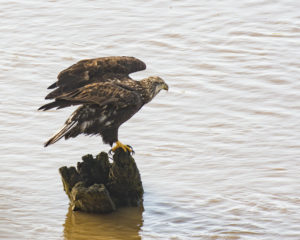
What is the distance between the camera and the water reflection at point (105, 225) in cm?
769

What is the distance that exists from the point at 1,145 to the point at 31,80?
2.11m

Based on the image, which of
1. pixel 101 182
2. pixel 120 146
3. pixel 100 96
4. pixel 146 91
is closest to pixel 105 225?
pixel 101 182

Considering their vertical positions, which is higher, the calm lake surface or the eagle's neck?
the eagle's neck

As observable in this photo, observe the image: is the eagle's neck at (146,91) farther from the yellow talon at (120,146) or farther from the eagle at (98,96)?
the yellow talon at (120,146)

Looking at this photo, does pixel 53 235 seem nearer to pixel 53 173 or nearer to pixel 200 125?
pixel 53 173

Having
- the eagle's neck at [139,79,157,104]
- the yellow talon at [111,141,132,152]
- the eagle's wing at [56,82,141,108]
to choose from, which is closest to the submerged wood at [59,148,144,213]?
the yellow talon at [111,141,132,152]

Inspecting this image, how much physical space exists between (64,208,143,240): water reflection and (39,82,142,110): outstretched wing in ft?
3.57

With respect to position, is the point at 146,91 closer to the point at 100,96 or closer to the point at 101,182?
the point at 100,96

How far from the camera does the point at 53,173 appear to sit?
8938mm

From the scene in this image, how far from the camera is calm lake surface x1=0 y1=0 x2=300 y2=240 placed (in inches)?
314

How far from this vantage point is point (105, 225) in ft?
25.8

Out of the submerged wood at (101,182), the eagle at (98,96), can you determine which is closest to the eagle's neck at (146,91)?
the eagle at (98,96)

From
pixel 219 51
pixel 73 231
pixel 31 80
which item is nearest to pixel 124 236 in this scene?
pixel 73 231

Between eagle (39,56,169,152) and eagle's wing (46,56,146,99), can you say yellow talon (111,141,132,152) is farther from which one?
eagle's wing (46,56,146,99)
